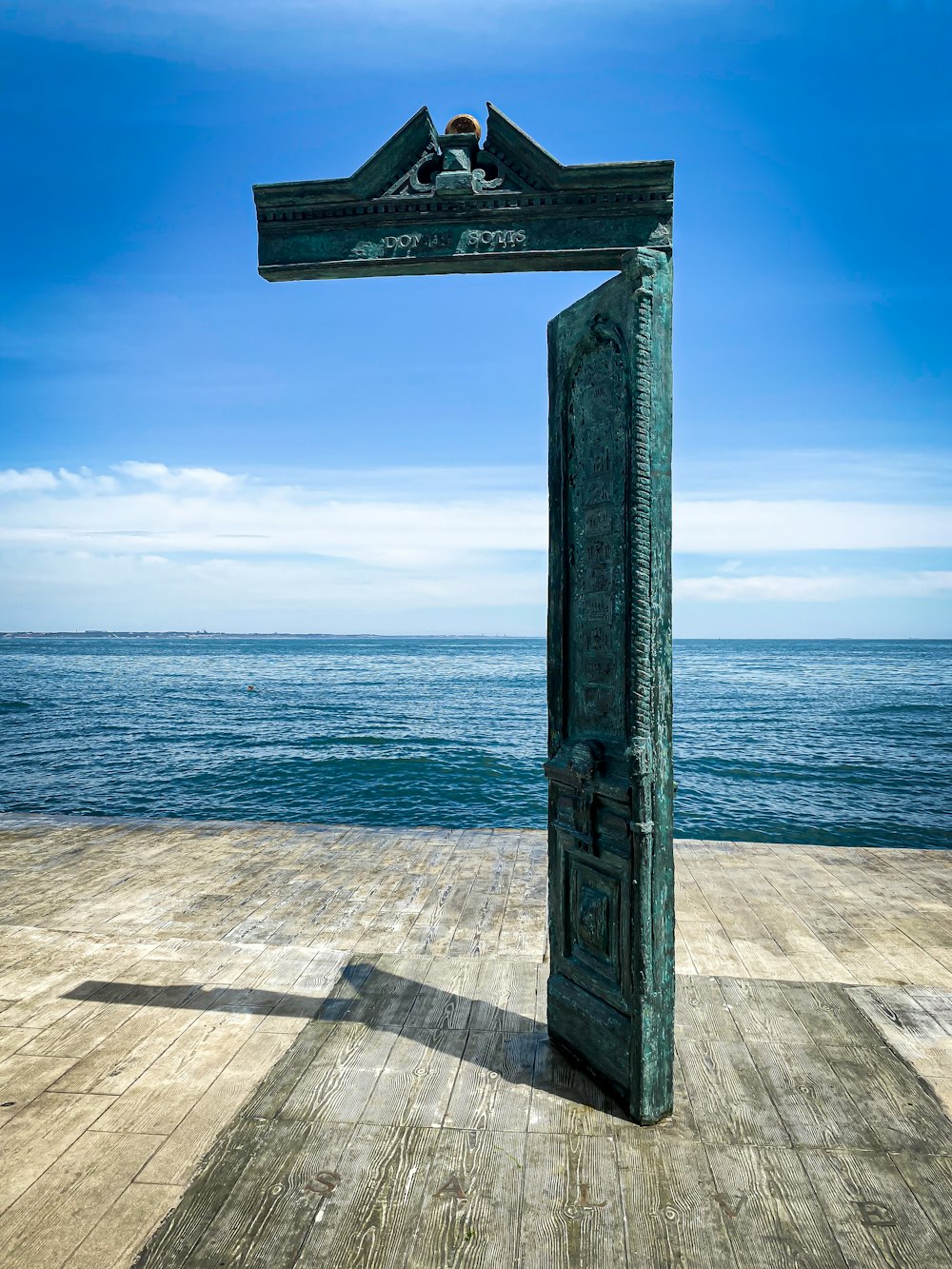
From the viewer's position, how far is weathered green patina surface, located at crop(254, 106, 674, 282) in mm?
2900

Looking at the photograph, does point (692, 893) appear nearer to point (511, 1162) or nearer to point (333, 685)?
point (511, 1162)

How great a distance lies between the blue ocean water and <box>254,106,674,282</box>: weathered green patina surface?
11.8 metres

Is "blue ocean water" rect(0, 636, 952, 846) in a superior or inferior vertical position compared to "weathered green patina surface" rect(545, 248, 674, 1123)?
inferior

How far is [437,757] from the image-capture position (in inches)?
837

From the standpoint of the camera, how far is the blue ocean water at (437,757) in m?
15.3

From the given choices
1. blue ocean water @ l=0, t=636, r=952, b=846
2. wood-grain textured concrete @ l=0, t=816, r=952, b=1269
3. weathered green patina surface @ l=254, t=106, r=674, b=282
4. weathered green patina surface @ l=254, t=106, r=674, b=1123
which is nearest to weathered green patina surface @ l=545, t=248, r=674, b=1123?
weathered green patina surface @ l=254, t=106, r=674, b=1123

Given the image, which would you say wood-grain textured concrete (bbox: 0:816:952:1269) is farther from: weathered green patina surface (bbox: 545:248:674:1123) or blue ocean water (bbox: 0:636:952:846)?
blue ocean water (bbox: 0:636:952:846)

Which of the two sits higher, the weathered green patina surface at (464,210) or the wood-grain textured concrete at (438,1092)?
the weathered green patina surface at (464,210)

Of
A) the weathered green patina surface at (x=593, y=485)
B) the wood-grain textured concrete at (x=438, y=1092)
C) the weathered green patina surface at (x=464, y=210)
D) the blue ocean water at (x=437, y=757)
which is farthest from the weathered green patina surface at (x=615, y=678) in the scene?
the blue ocean water at (x=437, y=757)

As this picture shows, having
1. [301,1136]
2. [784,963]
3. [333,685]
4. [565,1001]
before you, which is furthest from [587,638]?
[333,685]

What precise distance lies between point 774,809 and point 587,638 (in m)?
14.0

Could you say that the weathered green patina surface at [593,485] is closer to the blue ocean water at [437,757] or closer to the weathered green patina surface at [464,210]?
the weathered green patina surface at [464,210]

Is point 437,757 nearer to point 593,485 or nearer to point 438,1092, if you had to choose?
point 438,1092

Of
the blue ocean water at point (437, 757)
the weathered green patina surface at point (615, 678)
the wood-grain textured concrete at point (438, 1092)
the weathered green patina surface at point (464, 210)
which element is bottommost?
the blue ocean water at point (437, 757)
